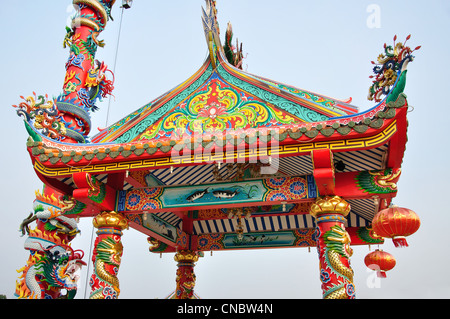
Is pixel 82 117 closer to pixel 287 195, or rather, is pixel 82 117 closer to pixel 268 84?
pixel 268 84

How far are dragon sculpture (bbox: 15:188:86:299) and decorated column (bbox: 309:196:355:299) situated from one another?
597 centimetres

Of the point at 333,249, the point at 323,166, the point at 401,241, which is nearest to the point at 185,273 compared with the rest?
the point at 333,249

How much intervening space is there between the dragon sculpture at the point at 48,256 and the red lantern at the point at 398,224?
270 inches

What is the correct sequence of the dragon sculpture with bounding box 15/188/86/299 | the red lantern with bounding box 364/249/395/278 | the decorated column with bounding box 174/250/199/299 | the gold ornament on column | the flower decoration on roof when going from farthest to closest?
1. the decorated column with bounding box 174/250/199/299
2. the dragon sculpture with bounding box 15/188/86/299
3. the red lantern with bounding box 364/249/395/278
4. the gold ornament on column
5. the flower decoration on roof

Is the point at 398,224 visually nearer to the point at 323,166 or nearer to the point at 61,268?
the point at 323,166

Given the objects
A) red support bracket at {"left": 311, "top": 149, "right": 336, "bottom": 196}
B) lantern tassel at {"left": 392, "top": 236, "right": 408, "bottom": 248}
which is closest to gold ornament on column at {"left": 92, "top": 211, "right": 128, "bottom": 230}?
red support bracket at {"left": 311, "top": 149, "right": 336, "bottom": 196}

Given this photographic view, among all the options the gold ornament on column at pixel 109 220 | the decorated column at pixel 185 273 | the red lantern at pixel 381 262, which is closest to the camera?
the gold ornament on column at pixel 109 220

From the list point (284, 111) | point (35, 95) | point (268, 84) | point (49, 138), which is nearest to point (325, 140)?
point (284, 111)

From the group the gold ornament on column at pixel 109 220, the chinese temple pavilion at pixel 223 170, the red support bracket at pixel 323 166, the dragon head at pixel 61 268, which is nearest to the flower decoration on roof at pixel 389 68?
the chinese temple pavilion at pixel 223 170

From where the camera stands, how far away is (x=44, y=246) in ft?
30.2

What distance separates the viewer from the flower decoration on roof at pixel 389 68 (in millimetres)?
5688

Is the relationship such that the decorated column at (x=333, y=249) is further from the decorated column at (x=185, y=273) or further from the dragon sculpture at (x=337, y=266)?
the decorated column at (x=185, y=273)

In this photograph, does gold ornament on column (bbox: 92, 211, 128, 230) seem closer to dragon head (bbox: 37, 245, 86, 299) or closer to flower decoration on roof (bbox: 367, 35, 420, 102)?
dragon head (bbox: 37, 245, 86, 299)

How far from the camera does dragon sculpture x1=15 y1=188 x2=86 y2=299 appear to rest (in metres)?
8.94
